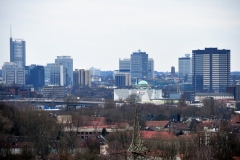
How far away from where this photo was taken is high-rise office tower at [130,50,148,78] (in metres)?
175

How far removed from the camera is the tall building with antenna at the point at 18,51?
18812cm

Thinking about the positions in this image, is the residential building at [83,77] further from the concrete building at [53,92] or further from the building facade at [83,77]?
the concrete building at [53,92]

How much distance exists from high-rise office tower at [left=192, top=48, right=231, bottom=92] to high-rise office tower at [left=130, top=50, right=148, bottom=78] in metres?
39.9

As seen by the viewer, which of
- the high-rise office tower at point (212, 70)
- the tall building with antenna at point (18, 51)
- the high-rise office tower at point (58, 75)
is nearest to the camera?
the high-rise office tower at point (212, 70)

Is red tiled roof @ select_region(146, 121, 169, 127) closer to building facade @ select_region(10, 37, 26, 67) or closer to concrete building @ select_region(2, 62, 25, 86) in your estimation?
concrete building @ select_region(2, 62, 25, 86)

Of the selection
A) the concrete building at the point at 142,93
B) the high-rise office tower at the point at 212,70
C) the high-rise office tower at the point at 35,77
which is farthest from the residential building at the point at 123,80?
the concrete building at the point at 142,93

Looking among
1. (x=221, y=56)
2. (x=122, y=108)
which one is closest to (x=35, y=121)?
A: (x=122, y=108)

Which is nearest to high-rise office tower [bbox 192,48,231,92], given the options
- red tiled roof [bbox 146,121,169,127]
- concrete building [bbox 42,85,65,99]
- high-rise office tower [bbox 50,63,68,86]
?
concrete building [bbox 42,85,65,99]

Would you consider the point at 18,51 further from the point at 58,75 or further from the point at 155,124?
the point at 155,124

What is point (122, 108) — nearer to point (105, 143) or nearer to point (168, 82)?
point (105, 143)

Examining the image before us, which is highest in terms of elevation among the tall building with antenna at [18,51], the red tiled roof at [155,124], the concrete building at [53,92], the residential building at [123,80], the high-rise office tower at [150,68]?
the tall building with antenna at [18,51]

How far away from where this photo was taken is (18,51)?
18950 cm

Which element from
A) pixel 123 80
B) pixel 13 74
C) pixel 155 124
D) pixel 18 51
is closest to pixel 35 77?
pixel 13 74

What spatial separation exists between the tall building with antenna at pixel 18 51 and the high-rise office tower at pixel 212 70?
205 ft
